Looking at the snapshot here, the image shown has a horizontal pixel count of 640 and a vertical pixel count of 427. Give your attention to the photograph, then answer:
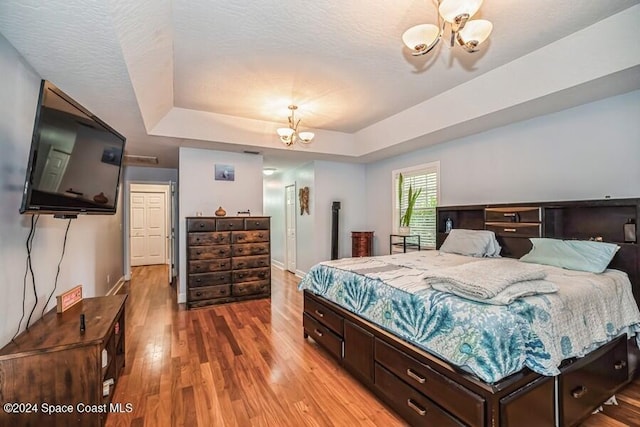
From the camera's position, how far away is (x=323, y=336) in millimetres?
2781

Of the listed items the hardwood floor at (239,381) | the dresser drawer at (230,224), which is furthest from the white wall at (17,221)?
the dresser drawer at (230,224)

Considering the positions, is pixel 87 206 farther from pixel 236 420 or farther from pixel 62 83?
pixel 236 420

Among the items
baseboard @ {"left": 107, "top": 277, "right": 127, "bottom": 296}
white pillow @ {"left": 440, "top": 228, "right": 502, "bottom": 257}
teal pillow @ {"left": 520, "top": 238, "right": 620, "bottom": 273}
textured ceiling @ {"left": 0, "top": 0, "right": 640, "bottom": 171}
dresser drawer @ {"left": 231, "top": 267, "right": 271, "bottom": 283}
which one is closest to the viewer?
textured ceiling @ {"left": 0, "top": 0, "right": 640, "bottom": 171}

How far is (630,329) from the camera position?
2.18 metres

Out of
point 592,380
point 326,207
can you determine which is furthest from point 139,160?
point 592,380

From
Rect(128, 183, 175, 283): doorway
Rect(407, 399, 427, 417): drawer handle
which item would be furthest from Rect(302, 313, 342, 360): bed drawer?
Rect(128, 183, 175, 283): doorway

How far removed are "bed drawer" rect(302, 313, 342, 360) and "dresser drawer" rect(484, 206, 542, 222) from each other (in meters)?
2.40

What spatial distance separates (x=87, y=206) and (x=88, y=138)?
1.69ft

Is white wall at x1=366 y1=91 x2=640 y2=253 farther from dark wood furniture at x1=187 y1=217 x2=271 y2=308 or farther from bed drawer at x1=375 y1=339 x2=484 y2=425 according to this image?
dark wood furniture at x1=187 y1=217 x2=271 y2=308

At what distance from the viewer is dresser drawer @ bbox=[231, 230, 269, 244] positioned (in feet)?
15.0

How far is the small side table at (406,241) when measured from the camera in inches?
193

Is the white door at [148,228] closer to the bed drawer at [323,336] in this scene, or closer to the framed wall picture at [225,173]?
the framed wall picture at [225,173]

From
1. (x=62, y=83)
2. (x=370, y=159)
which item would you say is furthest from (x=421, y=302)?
(x=370, y=159)

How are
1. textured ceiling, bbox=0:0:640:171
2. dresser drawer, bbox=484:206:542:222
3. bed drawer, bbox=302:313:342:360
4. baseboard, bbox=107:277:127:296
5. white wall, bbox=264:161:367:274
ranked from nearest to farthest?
textured ceiling, bbox=0:0:640:171 → bed drawer, bbox=302:313:342:360 → dresser drawer, bbox=484:206:542:222 → baseboard, bbox=107:277:127:296 → white wall, bbox=264:161:367:274
